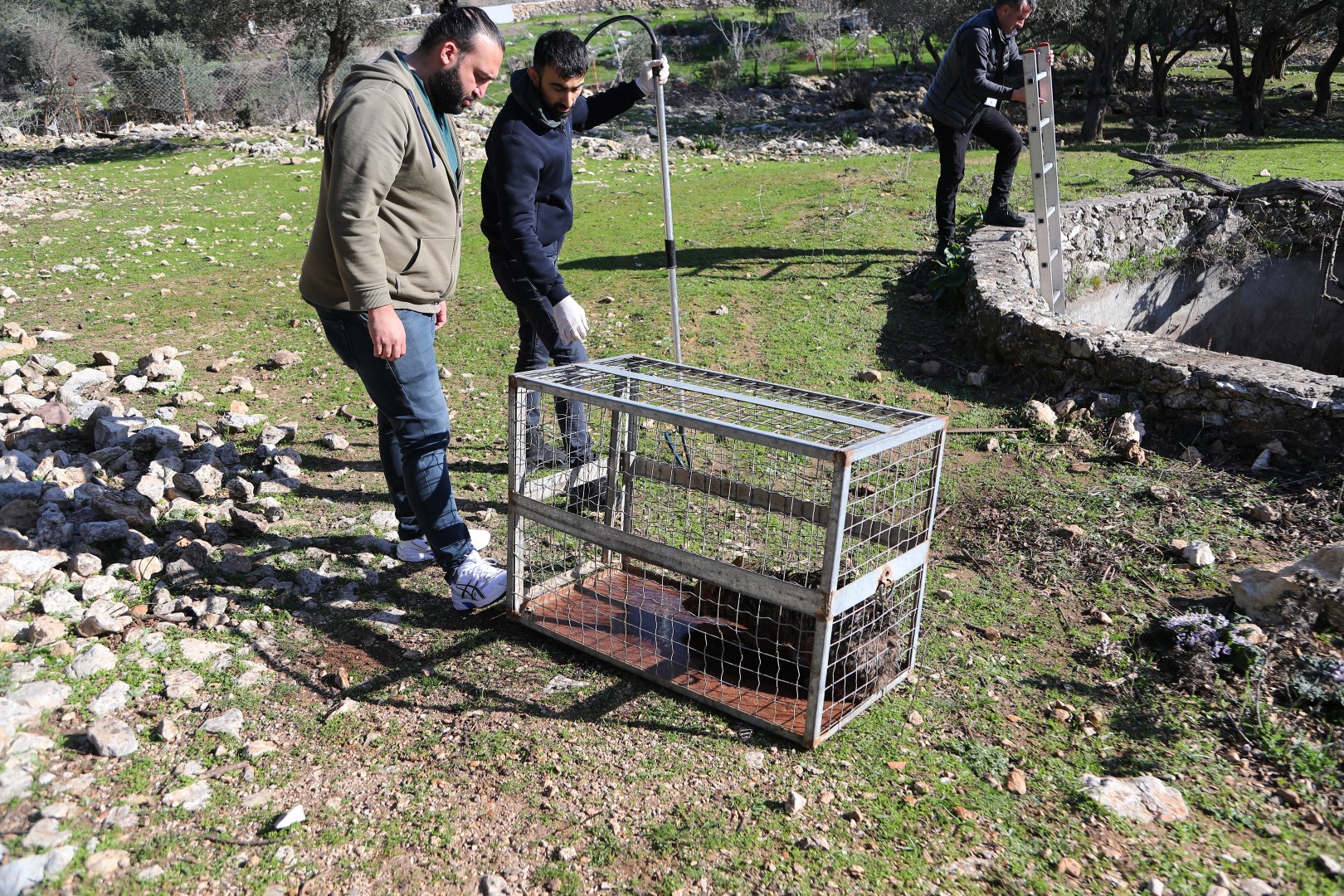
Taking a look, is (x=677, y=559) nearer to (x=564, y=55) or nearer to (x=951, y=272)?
(x=564, y=55)

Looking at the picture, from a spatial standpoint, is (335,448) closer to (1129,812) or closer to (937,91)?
(1129,812)

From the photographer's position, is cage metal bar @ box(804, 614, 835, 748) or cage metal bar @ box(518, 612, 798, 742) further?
cage metal bar @ box(518, 612, 798, 742)

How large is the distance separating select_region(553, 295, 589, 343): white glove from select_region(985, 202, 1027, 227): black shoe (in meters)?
5.32

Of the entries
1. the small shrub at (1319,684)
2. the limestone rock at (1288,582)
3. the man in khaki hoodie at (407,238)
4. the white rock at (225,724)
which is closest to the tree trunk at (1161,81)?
the limestone rock at (1288,582)

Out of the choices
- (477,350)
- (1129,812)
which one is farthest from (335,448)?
(1129,812)

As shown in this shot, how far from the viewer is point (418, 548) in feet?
13.0

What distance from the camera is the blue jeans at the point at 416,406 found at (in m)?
3.21

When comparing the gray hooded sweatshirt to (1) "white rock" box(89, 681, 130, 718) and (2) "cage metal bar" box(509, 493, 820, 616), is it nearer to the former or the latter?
(2) "cage metal bar" box(509, 493, 820, 616)

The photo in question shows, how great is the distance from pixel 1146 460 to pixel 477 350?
4267 mm

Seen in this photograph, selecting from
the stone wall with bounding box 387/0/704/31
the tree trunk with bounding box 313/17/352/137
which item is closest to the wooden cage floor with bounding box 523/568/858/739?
the tree trunk with bounding box 313/17/352/137

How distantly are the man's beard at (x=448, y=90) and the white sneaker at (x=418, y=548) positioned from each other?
5.55 feet

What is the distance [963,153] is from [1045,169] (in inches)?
34.4

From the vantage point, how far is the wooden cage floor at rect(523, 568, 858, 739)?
309 centimetres

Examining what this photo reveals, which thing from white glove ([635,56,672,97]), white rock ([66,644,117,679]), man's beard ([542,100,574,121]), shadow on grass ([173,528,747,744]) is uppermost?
white glove ([635,56,672,97])
